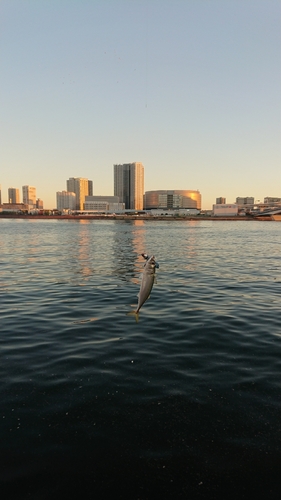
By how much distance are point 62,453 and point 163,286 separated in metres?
17.5

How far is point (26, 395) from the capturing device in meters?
9.09

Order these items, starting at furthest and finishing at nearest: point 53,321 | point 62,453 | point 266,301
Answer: point 266,301, point 53,321, point 62,453

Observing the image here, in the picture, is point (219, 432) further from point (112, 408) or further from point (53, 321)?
point (53, 321)

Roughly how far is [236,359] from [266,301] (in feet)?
30.4

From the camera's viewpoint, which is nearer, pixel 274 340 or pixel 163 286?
pixel 274 340

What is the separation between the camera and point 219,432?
7668 millimetres

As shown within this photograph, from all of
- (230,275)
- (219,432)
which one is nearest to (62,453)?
(219,432)

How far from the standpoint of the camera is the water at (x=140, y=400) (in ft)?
21.0

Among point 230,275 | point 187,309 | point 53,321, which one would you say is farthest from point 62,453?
point 230,275

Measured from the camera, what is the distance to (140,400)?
29.2ft

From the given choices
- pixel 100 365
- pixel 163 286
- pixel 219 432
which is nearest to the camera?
pixel 219 432

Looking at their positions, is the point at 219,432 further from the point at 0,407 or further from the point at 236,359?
the point at 0,407

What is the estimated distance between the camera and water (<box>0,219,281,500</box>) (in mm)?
6395

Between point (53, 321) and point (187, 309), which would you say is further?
point (187, 309)
